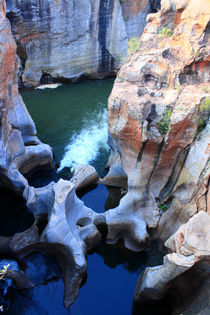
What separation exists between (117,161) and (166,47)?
204 inches

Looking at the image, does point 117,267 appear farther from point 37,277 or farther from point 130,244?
point 37,277

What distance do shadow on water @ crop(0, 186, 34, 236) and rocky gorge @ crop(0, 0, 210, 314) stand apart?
749mm

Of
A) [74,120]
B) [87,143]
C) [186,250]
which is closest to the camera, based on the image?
[186,250]

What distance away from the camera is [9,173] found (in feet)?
37.2

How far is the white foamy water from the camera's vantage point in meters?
14.4

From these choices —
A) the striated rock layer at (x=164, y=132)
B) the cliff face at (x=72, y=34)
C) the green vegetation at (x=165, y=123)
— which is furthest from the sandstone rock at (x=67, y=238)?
the cliff face at (x=72, y=34)

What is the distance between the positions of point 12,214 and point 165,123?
7.34 metres

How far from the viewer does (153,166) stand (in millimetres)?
9320

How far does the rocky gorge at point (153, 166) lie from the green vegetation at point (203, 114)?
0.10ft

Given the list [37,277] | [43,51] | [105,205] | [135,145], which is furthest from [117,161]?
[43,51]

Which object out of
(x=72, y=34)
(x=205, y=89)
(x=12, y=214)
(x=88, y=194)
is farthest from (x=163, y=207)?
(x=72, y=34)

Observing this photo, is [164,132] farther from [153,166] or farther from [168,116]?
[153,166]

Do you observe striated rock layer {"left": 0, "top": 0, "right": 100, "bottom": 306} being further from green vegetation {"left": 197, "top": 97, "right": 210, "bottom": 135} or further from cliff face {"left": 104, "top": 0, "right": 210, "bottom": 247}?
green vegetation {"left": 197, "top": 97, "right": 210, "bottom": 135}

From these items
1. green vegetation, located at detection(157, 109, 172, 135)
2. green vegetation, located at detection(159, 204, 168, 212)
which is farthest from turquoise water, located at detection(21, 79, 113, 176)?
green vegetation, located at detection(157, 109, 172, 135)
